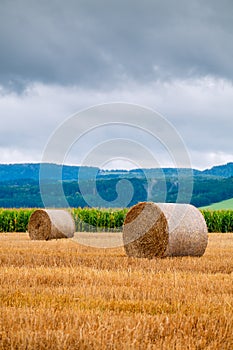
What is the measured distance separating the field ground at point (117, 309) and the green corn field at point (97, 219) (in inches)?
853

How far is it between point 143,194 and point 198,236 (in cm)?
4248

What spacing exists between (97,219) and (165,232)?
19.8m

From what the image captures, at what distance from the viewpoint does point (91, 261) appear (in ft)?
40.0

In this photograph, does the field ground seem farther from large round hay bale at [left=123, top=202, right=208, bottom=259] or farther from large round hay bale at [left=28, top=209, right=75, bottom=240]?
large round hay bale at [left=28, top=209, right=75, bottom=240]

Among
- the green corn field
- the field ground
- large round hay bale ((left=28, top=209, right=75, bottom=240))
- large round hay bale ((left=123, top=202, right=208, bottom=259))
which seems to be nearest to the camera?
the field ground

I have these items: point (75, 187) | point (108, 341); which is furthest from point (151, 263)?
point (75, 187)

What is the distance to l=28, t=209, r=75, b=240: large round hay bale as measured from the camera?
2331 cm

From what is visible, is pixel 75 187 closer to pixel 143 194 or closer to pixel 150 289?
pixel 143 194

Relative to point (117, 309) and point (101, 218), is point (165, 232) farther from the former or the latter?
point (101, 218)

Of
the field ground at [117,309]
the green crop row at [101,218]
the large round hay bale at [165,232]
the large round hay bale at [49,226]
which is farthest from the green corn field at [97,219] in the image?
the field ground at [117,309]

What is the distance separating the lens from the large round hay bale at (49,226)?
23.3 metres

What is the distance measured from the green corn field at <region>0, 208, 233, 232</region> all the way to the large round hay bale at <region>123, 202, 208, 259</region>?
18.1 metres

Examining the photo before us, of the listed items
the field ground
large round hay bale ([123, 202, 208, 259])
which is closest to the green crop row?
large round hay bale ([123, 202, 208, 259])

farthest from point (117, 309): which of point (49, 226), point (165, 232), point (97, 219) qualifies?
point (97, 219)
